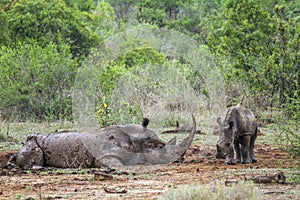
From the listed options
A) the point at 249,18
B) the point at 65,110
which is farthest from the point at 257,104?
the point at 65,110

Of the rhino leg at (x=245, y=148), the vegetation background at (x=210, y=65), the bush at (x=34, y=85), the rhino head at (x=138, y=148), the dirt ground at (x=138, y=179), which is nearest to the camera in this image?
the dirt ground at (x=138, y=179)

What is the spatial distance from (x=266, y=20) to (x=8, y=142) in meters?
10.5

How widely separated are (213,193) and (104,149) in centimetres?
512

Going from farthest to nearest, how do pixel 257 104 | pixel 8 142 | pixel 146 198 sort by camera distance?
pixel 257 104 → pixel 8 142 → pixel 146 198

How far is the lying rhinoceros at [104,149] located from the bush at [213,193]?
4673 mm

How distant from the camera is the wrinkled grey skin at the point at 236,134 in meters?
9.95

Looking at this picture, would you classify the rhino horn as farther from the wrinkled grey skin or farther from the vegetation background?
the vegetation background

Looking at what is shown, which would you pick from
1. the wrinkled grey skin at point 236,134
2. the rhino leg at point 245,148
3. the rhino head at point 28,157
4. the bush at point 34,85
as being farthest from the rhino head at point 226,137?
the bush at point 34,85

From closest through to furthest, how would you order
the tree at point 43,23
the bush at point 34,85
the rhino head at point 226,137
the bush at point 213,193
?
1. the bush at point 213,193
2. the rhino head at point 226,137
3. the bush at point 34,85
4. the tree at point 43,23

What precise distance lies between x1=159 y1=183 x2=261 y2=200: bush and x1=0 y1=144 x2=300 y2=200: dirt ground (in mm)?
990

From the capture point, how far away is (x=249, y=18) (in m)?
21.0

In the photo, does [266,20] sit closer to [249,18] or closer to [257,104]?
[249,18]

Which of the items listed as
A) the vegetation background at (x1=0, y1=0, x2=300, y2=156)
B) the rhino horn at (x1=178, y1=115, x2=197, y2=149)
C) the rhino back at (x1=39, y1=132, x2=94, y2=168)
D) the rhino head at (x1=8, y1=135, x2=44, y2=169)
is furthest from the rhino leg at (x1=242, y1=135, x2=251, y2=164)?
the vegetation background at (x1=0, y1=0, x2=300, y2=156)

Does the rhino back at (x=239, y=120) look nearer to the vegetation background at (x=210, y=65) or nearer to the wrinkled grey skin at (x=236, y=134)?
the wrinkled grey skin at (x=236, y=134)
